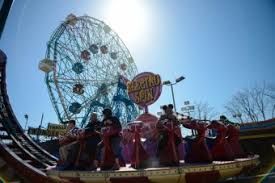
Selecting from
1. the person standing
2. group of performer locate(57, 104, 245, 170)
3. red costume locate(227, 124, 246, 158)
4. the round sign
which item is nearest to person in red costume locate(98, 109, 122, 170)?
group of performer locate(57, 104, 245, 170)

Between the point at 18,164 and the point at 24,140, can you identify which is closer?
the point at 18,164

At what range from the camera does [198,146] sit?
340cm

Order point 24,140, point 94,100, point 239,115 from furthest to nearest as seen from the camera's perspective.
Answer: point 239,115 → point 94,100 → point 24,140

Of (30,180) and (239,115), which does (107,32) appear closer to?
(239,115)

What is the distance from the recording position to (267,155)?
36.8 ft

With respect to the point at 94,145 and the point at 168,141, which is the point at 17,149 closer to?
the point at 94,145

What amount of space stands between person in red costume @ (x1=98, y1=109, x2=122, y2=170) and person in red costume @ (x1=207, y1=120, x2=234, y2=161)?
1.58 meters

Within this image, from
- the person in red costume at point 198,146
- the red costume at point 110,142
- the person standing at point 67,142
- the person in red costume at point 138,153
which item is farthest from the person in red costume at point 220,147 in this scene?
the person standing at point 67,142

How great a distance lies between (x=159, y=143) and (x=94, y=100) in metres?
19.4

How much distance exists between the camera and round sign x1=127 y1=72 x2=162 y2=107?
7.31 meters

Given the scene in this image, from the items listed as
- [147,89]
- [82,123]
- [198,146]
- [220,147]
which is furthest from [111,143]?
[82,123]

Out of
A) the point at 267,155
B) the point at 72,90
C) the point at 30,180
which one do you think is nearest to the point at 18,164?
the point at 30,180

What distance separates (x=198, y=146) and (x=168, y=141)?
580 mm

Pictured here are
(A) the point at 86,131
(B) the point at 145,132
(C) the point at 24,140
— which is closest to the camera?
(A) the point at 86,131
